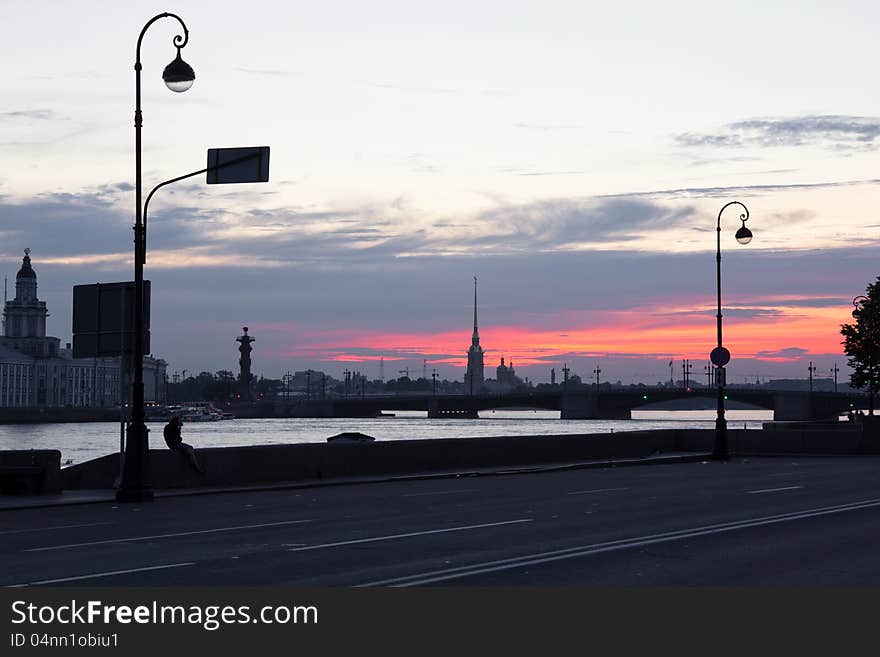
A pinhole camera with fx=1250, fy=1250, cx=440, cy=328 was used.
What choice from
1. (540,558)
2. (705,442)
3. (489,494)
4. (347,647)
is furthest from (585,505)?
(705,442)

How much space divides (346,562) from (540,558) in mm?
2423

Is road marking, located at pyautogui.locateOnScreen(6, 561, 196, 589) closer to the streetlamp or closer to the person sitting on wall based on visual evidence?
the person sitting on wall

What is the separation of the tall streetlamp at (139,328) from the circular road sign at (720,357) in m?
25.8

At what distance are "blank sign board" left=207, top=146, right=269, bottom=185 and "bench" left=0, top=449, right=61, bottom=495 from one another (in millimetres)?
6896

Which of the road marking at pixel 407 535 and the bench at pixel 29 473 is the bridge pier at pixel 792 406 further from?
the road marking at pixel 407 535

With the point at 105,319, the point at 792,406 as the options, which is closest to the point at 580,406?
the point at 792,406

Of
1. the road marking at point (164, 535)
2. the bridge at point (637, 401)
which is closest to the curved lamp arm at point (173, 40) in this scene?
the road marking at point (164, 535)

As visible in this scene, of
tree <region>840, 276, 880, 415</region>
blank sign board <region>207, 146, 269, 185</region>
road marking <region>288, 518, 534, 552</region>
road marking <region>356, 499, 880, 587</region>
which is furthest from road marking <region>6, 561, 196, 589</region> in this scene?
tree <region>840, 276, 880, 415</region>

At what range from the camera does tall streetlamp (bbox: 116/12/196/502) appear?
25422 millimetres

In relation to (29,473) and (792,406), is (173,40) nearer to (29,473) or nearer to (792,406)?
(29,473)

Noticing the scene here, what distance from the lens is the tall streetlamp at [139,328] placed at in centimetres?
2542

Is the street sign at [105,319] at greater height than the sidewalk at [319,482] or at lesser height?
greater

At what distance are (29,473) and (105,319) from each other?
3875mm

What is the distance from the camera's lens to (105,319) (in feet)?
92.8
